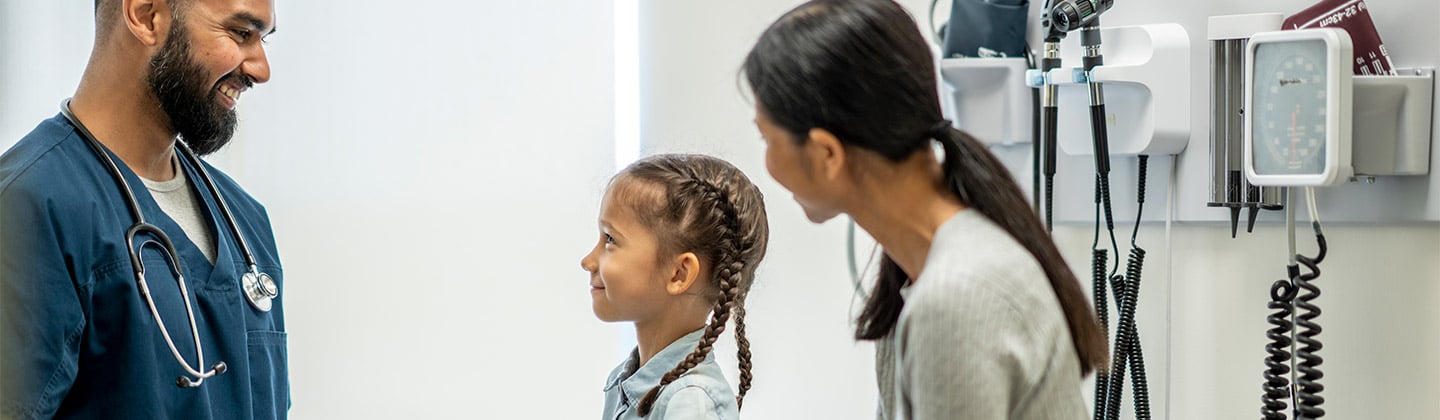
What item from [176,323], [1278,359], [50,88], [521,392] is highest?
[50,88]

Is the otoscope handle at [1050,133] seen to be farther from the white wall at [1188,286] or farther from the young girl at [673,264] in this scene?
the young girl at [673,264]

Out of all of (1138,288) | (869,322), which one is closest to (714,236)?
(869,322)

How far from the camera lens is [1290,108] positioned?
3.82 feet

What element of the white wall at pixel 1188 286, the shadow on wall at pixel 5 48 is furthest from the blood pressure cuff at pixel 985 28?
the shadow on wall at pixel 5 48

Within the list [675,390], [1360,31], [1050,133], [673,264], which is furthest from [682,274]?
[1360,31]

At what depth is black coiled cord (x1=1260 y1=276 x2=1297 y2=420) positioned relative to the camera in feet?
3.93

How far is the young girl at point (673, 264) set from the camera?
1.17 metres

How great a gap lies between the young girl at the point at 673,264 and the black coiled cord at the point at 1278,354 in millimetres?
524

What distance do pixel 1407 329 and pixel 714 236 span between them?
71cm

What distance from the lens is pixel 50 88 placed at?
101 cm

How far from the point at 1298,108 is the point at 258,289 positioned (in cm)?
109

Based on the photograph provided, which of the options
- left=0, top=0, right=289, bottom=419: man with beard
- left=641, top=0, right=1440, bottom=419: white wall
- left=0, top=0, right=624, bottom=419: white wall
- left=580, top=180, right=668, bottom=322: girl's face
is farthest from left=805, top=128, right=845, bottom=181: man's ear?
left=0, top=0, right=624, bottom=419: white wall

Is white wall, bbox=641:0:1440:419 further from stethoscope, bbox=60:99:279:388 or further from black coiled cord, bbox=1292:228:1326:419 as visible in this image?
stethoscope, bbox=60:99:279:388

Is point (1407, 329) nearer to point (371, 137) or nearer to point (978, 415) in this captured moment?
point (978, 415)
